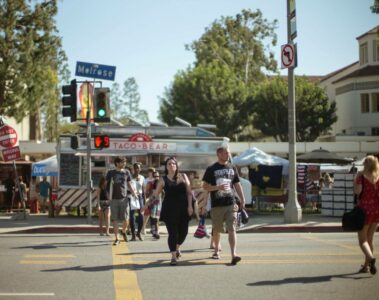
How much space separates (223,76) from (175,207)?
55.3 meters

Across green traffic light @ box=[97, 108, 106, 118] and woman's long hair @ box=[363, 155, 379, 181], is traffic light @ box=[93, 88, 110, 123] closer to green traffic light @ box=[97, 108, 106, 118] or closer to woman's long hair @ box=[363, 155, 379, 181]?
green traffic light @ box=[97, 108, 106, 118]

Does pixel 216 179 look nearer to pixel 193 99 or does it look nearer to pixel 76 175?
pixel 76 175

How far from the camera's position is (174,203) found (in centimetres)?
1180

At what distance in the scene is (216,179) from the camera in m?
11.7

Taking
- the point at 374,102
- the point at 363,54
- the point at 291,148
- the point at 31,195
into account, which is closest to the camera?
the point at 291,148

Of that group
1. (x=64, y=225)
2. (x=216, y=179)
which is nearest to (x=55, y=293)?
(x=216, y=179)

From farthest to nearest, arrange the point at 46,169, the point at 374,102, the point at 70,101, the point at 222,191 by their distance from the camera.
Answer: the point at 374,102, the point at 46,169, the point at 70,101, the point at 222,191

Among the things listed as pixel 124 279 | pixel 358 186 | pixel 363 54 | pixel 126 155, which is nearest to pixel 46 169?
pixel 126 155

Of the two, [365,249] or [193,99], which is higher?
[193,99]

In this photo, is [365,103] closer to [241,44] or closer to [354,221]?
[241,44]

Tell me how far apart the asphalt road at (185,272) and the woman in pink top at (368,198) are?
0.50 metres

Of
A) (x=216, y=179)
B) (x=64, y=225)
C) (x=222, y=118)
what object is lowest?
(x=64, y=225)

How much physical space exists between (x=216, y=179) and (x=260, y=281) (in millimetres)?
2393

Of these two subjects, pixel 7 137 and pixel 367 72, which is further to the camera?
pixel 367 72
